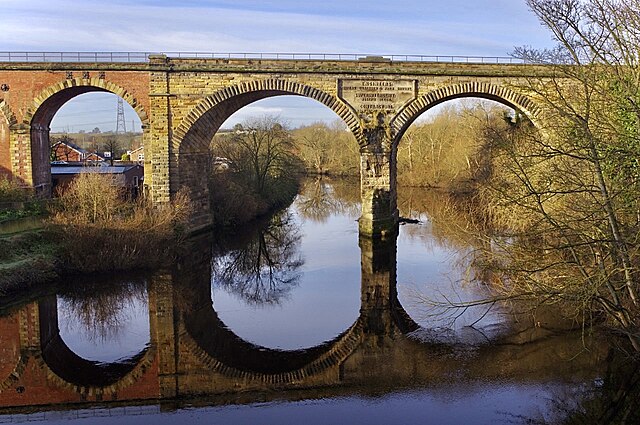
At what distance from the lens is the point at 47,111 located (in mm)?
24750

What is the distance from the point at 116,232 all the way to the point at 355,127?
9533mm

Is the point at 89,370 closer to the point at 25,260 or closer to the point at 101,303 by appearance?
the point at 101,303

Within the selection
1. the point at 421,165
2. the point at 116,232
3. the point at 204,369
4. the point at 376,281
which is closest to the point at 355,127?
the point at 376,281

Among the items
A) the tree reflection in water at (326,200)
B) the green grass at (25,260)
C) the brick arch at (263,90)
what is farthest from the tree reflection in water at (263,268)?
the tree reflection in water at (326,200)

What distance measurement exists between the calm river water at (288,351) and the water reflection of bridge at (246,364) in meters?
0.04

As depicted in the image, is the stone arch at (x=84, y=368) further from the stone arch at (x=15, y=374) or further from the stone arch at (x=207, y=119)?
the stone arch at (x=207, y=119)

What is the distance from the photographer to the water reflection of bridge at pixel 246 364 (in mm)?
11102

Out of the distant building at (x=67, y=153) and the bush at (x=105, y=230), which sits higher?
the distant building at (x=67, y=153)

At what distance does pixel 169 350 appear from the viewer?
13094mm

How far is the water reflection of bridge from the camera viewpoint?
36.4 feet

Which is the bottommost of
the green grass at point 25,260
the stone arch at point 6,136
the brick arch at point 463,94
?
the green grass at point 25,260

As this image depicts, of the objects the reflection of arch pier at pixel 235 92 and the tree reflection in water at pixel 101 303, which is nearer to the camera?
the tree reflection in water at pixel 101 303

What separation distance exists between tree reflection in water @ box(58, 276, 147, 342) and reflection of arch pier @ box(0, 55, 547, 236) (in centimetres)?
670

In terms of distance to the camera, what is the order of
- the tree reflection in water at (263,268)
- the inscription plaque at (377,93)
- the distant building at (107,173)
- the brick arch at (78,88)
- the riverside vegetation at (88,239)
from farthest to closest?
the distant building at (107,173)
the inscription plaque at (377,93)
the brick arch at (78,88)
the tree reflection in water at (263,268)
the riverside vegetation at (88,239)
